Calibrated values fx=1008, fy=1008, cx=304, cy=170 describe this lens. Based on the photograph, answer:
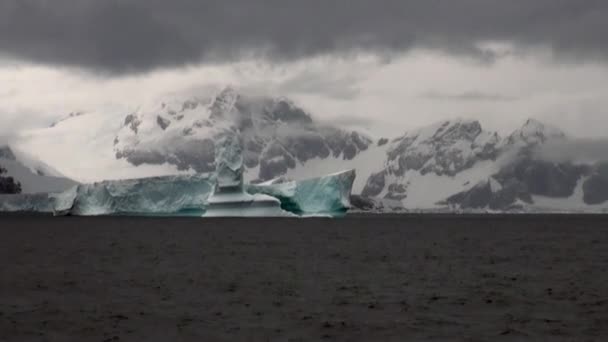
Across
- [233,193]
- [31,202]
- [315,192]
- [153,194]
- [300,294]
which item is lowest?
[31,202]

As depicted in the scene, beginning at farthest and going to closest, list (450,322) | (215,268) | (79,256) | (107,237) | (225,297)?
1. (107,237)
2. (79,256)
3. (215,268)
4. (225,297)
5. (450,322)

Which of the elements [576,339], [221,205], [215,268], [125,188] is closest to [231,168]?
[221,205]

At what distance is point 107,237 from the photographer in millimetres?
86750

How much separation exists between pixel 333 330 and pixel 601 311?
10314 millimetres

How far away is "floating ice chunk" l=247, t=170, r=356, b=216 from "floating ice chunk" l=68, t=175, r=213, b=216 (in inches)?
279

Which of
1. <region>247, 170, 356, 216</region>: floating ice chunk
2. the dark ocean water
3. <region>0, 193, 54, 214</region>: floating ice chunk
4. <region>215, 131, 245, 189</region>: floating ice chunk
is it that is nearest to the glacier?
<region>247, 170, 356, 216</region>: floating ice chunk

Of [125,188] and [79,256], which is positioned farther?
[125,188]

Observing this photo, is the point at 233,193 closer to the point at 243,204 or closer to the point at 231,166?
the point at 243,204

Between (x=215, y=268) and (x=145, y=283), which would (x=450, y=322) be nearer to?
(x=145, y=283)

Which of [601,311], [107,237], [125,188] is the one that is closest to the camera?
[601,311]

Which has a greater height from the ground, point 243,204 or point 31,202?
point 243,204

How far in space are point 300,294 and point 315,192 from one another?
82266mm

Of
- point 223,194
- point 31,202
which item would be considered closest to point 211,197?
point 223,194

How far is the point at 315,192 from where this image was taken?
122438 mm
